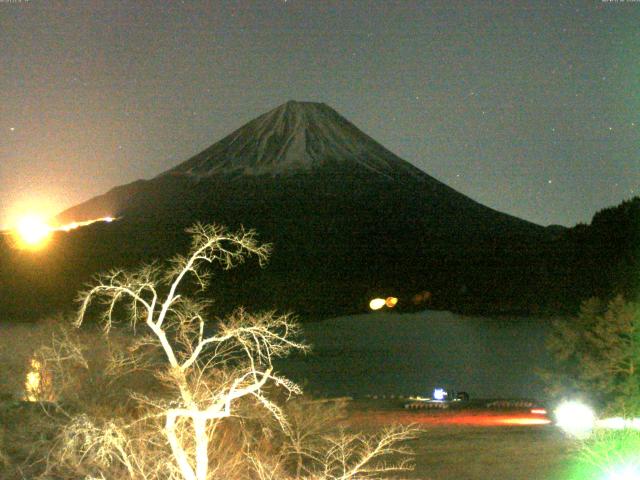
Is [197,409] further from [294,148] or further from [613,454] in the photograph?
[294,148]

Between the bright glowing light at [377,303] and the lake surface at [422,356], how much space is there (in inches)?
78.0

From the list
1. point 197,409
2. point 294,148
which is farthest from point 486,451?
point 294,148

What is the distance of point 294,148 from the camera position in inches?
3947

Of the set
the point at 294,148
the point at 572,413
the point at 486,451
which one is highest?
the point at 294,148

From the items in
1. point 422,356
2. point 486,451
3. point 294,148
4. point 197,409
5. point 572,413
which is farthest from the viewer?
point 294,148

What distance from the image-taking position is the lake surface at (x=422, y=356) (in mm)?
44312

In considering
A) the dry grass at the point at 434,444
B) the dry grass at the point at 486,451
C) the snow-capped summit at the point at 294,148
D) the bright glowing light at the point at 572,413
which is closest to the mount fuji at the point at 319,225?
the snow-capped summit at the point at 294,148

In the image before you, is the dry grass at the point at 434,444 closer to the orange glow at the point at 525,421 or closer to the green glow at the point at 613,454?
the orange glow at the point at 525,421

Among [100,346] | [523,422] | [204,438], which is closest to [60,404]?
[100,346]

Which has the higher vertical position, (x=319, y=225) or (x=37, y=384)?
(x=319, y=225)

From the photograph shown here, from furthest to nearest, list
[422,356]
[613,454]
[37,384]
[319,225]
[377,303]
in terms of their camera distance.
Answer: [319,225]
[377,303]
[422,356]
[37,384]
[613,454]

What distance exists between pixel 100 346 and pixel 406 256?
57.8 metres

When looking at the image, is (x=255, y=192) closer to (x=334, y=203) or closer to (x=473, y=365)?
(x=334, y=203)

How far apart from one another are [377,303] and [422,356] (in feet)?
40.2
